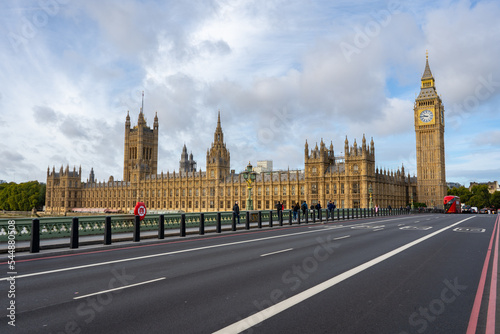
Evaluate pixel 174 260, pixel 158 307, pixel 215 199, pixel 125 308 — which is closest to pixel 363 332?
pixel 158 307

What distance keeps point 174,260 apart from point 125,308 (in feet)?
17.6

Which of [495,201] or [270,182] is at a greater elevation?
[270,182]

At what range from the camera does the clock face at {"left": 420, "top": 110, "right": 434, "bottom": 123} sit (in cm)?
12061

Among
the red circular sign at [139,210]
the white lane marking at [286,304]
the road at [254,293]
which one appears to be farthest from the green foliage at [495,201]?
the white lane marking at [286,304]

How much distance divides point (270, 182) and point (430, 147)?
58302 mm

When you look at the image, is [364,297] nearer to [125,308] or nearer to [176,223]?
[125,308]

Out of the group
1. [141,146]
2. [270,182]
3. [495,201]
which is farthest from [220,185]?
[495,201]

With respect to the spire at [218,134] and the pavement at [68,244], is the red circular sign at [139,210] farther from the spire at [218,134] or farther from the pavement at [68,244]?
the spire at [218,134]

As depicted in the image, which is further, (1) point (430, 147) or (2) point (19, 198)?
(2) point (19, 198)

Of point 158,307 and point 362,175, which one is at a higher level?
point 362,175

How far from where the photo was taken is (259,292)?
7.75 m

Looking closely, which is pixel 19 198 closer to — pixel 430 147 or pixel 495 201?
pixel 430 147

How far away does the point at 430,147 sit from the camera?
12044cm

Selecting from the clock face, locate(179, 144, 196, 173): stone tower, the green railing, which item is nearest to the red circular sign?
the green railing
